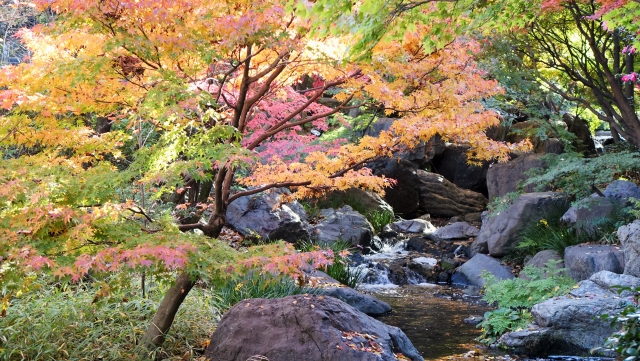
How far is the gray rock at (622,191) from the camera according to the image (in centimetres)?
1087

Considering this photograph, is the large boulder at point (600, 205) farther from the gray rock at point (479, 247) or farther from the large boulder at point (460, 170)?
the large boulder at point (460, 170)

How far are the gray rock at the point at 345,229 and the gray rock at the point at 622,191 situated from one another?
18.1 feet

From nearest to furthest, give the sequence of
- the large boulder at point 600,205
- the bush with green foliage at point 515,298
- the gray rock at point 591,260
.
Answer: the bush with green foliage at point 515,298 → the gray rock at point 591,260 → the large boulder at point 600,205

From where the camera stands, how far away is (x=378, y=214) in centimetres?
1605

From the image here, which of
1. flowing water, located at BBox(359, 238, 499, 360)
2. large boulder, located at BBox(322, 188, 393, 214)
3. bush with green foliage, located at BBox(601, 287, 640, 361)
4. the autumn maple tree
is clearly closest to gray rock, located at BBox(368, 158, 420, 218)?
large boulder, located at BBox(322, 188, 393, 214)

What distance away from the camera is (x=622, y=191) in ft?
36.1

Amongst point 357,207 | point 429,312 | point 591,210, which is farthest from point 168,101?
point 357,207

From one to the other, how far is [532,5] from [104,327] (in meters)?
7.22

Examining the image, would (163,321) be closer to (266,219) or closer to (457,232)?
(266,219)

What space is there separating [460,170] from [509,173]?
4.28 metres

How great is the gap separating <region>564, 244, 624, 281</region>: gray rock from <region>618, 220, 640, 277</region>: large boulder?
368 millimetres

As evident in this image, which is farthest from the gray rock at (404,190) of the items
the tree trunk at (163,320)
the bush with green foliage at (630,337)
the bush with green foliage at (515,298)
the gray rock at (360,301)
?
the bush with green foliage at (630,337)

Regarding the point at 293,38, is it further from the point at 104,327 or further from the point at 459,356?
the point at 459,356

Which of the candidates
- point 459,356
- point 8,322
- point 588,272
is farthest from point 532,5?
point 8,322
